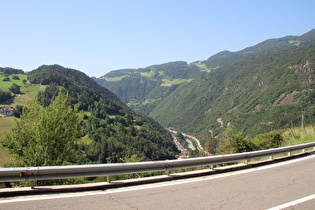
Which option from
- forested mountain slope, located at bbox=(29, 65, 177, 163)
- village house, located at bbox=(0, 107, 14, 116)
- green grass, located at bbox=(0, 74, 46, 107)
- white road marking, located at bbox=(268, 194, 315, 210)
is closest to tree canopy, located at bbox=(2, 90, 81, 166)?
white road marking, located at bbox=(268, 194, 315, 210)

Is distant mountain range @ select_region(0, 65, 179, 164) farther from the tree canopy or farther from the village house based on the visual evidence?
the tree canopy

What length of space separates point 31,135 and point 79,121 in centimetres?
326

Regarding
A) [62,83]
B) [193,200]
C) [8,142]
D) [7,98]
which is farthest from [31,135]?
[62,83]

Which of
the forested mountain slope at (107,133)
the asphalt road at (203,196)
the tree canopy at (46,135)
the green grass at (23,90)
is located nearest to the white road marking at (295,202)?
the asphalt road at (203,196)

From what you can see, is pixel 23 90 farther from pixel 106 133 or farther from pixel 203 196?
pixel 203 196

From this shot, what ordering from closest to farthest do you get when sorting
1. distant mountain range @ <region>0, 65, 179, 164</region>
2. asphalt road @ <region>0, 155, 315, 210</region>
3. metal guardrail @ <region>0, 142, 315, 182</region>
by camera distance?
asphalt road @ <region>0, 155, 315, 210</region>, metal guardrail @ <region>0, 142, 315, 182</region>, distant mountain range @ <region>0, 65, 179, 164</region>

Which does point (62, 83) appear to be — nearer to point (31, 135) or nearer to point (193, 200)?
point (31, 135)

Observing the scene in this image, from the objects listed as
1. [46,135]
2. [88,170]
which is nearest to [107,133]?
[46,135]

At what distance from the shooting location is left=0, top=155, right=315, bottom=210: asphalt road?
5340mm

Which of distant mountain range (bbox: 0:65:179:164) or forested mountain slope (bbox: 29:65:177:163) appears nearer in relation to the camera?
distant mountain range (bbox: 0:65:179:164)

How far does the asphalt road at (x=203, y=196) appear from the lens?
5.34m

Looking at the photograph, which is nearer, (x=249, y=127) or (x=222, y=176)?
(x=222, y=176)

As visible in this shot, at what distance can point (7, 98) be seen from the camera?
126000 mm

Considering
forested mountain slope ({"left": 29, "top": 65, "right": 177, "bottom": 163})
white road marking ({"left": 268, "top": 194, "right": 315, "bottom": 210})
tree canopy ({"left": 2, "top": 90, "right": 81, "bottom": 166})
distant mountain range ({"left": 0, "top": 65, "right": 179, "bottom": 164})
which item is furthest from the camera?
forested mountain slope ({"left": 29, "top": 65, "right": 177, "bottom": 163})
